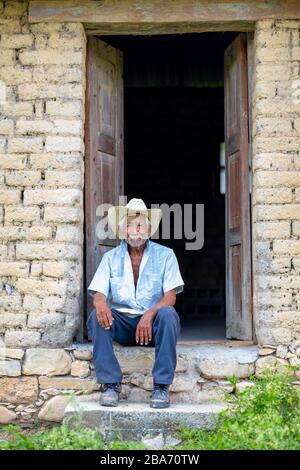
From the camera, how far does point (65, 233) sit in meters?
5.13

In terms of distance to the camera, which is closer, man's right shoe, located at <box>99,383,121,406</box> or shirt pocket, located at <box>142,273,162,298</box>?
man's right shoe, located at <box>99,383,121,406</box>

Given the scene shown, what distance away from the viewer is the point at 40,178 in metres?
5.18

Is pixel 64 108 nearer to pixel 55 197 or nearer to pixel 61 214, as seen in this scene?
pixel 55 197

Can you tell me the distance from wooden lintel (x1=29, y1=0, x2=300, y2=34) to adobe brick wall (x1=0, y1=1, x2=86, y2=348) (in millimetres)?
109

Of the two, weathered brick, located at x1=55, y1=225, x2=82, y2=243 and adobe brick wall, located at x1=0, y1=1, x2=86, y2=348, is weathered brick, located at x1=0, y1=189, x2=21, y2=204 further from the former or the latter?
weathered brick, located at x1=55, y1=225, x2=82, y2=243

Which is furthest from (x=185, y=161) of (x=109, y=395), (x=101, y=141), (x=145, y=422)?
(x=145, y=422)

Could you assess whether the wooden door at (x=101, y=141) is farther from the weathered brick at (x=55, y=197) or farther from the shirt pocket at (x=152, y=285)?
the shirt pocket at (x=152, y=285)

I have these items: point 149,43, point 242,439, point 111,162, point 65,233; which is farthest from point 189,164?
point 242,439

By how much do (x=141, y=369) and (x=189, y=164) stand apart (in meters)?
6.46

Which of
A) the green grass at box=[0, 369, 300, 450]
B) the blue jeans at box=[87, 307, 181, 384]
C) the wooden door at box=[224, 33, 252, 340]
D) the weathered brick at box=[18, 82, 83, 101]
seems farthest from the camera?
the wooden door at box=[224, 33, 252, 340]

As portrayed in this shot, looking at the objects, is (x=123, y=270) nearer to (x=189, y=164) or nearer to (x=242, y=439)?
(x=242, y=439)

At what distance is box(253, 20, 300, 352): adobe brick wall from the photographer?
16.5 feet

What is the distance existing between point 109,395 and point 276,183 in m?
1.98

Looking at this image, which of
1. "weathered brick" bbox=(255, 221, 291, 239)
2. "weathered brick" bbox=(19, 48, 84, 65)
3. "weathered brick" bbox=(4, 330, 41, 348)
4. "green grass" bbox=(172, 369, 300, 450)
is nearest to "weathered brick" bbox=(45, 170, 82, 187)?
"weathered brick" bbox=(19, 48, 84, 65)
